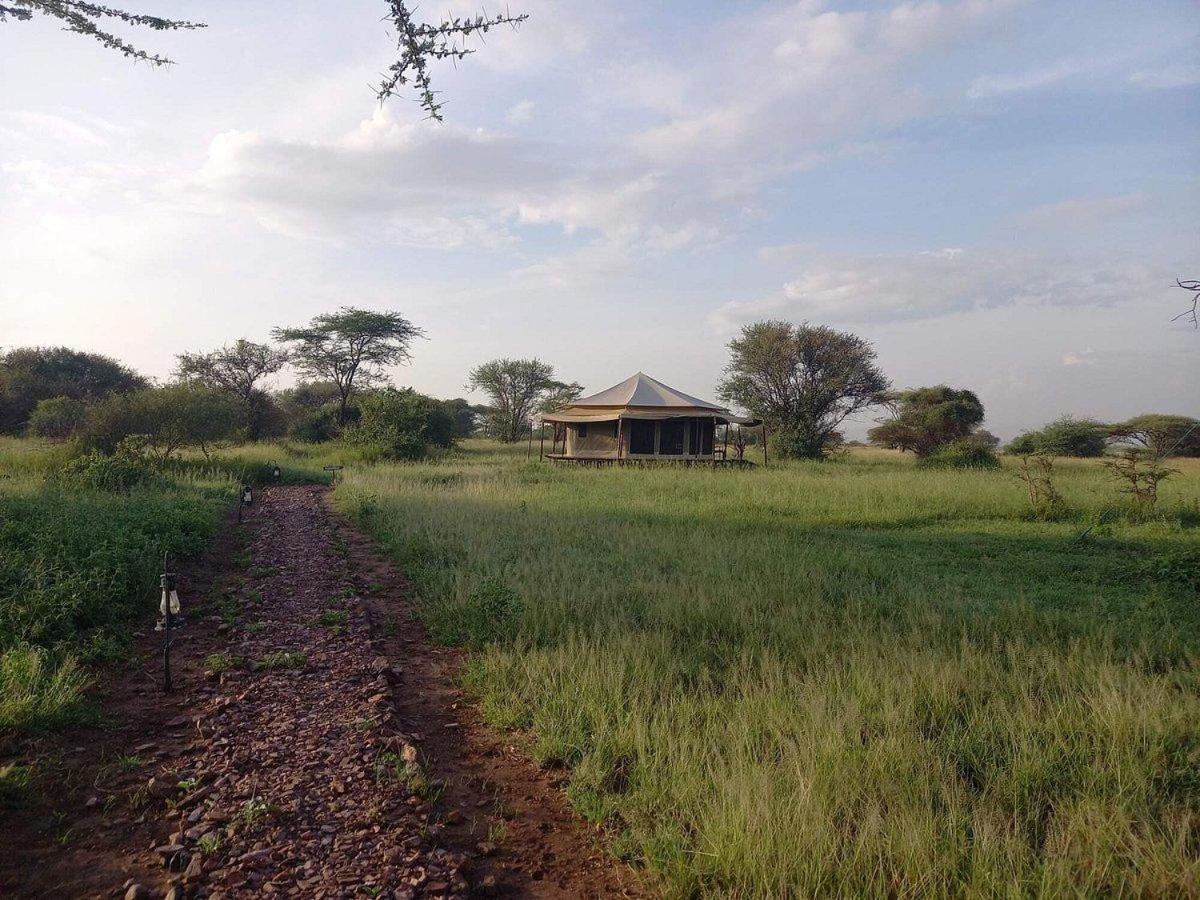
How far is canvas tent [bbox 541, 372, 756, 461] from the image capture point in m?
27.0

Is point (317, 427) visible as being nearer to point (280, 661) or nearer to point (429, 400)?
point (429, 400)

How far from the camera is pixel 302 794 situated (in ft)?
10.2

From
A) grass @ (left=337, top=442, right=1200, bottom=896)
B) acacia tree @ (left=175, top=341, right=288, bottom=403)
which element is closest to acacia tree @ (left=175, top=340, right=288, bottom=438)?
acacia tree @ (left=175, top=341, right=288, bottom=403)

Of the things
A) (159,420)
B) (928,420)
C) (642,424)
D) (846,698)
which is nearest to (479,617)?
(846,698)

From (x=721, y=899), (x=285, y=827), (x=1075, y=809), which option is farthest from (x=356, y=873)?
(x=1075, y=809)

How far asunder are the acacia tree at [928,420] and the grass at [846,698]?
22.9 meters

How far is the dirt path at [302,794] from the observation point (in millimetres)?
2617

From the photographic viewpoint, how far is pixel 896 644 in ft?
16.3

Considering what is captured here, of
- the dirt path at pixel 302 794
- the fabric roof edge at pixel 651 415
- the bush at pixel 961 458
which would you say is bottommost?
the dirt path at pixel 302 794

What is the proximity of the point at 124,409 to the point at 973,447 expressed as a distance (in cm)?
2830

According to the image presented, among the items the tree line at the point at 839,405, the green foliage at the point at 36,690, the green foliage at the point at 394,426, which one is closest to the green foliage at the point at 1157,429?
the tree line at the point at 839,405

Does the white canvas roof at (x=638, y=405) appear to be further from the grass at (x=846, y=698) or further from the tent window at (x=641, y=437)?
the grass at (x=846, y=698)

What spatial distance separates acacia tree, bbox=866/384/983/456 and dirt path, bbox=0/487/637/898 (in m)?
30.4

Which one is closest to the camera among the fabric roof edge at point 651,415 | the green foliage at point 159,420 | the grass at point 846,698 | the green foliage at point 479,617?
the grass at point 846,698
